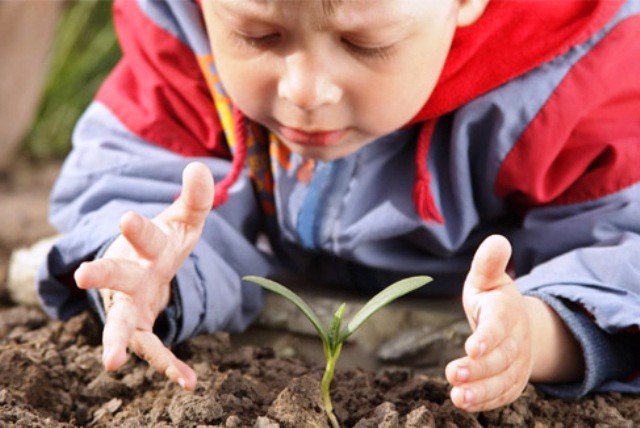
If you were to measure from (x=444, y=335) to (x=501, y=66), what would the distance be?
1.68 ft

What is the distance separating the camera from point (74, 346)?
200 cm

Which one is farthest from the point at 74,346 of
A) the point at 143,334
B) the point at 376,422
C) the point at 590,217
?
the point at 590,217

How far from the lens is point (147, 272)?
175cm

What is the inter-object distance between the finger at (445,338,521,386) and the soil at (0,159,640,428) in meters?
0.10

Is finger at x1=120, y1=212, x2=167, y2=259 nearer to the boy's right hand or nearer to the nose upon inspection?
the boy's right hand

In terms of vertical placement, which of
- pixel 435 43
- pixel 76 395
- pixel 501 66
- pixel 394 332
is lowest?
pixel 394 332

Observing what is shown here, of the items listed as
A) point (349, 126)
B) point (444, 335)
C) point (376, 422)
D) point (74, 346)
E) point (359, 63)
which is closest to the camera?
point (376, 422)

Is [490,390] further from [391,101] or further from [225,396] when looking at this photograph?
[391,101]

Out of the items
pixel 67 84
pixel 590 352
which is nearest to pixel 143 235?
pixel 590 352

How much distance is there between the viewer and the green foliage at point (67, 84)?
4.05 m

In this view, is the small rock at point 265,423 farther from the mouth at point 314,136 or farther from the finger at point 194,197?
the mouth at point 314,136

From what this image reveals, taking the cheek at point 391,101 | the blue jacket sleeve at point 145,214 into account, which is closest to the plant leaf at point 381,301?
the cheek at point 391,101

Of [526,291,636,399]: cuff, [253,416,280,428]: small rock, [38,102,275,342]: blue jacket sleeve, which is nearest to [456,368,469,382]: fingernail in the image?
[253,416,280,428]: small rock

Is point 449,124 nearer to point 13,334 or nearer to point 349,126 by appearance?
point 349,126
